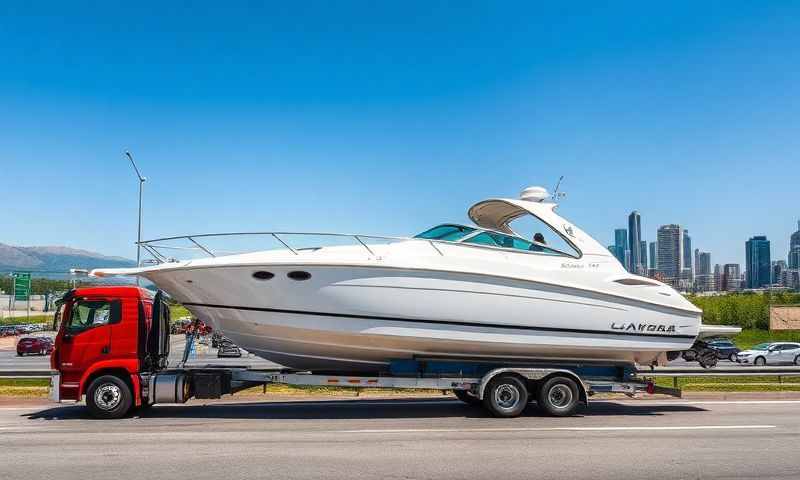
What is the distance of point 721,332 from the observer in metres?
11.0

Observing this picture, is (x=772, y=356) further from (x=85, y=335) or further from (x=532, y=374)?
(x=85, y=335)

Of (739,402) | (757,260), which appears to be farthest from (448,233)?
(757,260)

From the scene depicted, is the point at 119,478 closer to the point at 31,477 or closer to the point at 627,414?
the point at 31,477

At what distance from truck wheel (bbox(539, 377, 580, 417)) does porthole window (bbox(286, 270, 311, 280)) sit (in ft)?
14.0

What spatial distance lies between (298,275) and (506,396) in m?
3.92

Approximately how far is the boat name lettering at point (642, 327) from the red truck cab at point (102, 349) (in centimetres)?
781

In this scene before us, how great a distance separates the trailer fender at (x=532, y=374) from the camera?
394 inches

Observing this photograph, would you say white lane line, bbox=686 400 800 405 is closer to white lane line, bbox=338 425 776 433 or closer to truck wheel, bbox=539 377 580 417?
white lane line, bbox=338 425 776 433

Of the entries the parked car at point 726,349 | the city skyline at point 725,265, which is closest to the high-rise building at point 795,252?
the city skyline at point 725,265

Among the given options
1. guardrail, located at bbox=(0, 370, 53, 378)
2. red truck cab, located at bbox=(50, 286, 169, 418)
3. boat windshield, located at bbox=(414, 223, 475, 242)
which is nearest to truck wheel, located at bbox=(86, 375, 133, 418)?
red truck cab, located at bbox=(50, 286, 169, 418)

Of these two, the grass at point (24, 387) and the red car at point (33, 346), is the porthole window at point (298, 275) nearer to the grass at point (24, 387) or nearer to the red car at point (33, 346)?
the grass at point (24, 387)

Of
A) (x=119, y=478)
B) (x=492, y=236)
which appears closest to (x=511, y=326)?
(x=492, y=236)

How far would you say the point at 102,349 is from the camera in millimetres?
9914

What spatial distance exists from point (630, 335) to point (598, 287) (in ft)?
3.30
